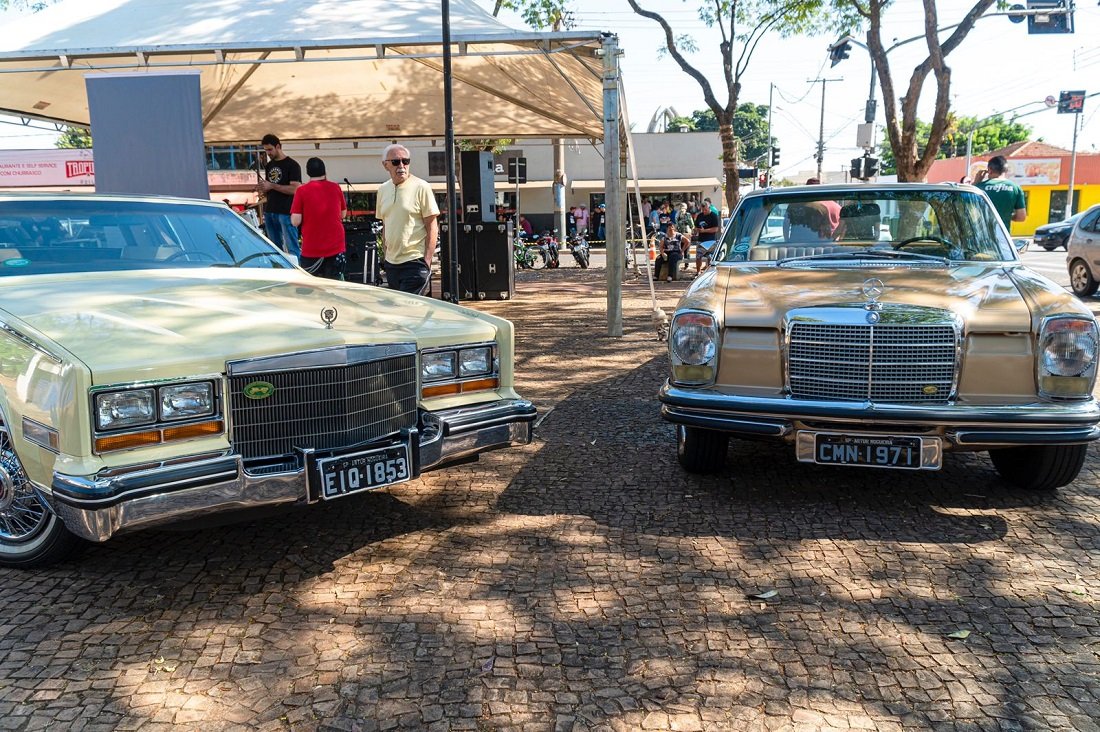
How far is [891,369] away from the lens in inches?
159

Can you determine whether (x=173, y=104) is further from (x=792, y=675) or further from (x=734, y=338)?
(x=792, y=675)

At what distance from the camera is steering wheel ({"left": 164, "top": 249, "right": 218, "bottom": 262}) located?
4.67 meters

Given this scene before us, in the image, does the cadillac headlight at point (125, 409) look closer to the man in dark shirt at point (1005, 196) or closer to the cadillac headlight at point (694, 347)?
the cadillac headlight at point (694, 347)

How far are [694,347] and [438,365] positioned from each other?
129cm

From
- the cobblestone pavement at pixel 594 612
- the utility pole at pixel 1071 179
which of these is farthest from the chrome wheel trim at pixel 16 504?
the utility pole at pixel 1071 179

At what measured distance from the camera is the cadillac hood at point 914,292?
13.2 feet

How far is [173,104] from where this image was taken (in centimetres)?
836

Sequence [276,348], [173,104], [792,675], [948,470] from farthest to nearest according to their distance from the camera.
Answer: [173,104] < [948,470] < [276,348] < [792,675]

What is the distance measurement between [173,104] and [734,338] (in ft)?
21.5

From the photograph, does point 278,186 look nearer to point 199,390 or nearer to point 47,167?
point 199,390

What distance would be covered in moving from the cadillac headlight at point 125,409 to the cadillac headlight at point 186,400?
40mm

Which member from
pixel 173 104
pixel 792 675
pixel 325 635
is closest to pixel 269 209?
pixel 173 104

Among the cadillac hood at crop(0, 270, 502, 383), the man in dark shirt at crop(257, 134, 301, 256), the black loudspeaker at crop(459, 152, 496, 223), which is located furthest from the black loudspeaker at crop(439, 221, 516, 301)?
the cadillac hood at crop(0, 270, 502, 383)

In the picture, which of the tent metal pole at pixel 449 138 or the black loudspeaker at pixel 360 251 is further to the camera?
the black loudspeaker at pixel 360 251
